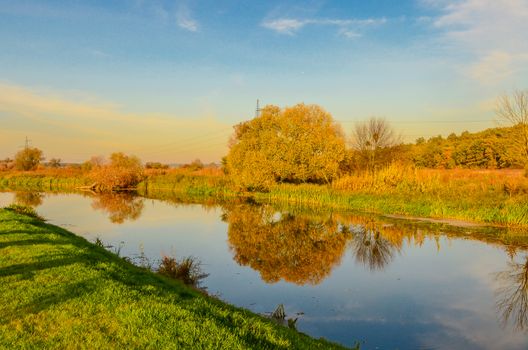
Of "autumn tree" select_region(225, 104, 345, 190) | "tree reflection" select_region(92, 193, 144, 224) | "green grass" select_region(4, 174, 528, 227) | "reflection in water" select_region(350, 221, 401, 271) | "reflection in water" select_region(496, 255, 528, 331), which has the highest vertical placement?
"autumn tree" select_region(225, 104, 345, 190)

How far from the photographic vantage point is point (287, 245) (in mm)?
17781

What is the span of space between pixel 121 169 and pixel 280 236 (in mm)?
37195

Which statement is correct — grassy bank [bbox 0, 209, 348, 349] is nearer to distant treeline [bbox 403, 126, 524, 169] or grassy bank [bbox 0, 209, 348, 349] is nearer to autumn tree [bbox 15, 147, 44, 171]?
distant treeline [bbox 403, 126, 524, 169]

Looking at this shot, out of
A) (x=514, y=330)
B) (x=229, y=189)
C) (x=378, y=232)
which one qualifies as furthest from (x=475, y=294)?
(x=229, y=189)

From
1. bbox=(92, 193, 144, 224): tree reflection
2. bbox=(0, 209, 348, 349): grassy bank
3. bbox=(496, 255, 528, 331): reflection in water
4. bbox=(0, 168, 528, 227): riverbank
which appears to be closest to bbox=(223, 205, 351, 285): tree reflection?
bbox=(496, 255, 528, 331): reflection in water

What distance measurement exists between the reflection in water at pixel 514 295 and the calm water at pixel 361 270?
27 millimetres

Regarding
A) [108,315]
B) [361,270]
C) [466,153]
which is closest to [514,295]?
[361,270]

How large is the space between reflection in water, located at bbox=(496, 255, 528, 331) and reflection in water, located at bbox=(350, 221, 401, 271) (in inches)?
149

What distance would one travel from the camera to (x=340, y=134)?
4197 cm

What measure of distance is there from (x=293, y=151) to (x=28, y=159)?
188ft

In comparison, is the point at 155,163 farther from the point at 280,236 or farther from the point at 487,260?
the point at 487,260

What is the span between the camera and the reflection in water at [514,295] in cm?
980

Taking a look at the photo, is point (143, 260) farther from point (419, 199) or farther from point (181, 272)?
point (419, 199)

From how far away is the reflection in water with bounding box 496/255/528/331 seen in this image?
9.80 m
